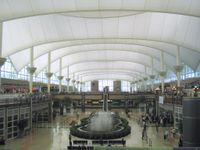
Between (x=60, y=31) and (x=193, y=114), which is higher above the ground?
(x=60, y=31)

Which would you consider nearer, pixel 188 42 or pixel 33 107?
pixel 33 107

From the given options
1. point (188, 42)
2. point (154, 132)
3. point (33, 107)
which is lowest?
point (154, 132)

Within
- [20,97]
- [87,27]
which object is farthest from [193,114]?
[87,27]

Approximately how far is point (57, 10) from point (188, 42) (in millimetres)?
22209

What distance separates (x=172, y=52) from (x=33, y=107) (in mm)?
29340

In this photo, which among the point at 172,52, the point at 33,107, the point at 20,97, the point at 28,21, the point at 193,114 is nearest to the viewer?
the point at 193,114

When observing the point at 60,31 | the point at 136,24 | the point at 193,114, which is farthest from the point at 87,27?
the point at 193,114

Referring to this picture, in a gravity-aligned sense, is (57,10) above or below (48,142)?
above

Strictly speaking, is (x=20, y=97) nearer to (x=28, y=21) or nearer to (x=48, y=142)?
(x=48, y=142)

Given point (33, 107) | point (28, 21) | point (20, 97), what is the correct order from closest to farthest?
1. point (20, 97)
2. point (33, 107)
3. point (28, 21)

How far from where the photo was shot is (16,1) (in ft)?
82.6

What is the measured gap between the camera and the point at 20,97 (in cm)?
3045

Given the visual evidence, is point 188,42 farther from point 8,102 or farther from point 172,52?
point 8,102

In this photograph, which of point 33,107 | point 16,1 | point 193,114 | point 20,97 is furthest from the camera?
point 33,107
